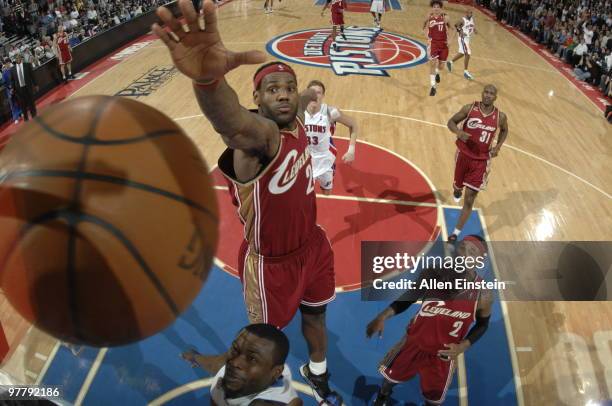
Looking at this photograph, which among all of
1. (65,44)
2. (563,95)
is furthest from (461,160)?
(65,44)

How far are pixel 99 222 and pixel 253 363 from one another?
4.83 ft

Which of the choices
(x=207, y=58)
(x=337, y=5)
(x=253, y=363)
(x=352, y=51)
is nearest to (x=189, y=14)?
(x=207, y=58)

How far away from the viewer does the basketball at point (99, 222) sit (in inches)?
59.6

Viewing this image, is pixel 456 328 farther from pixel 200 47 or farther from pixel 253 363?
pixel 200 47

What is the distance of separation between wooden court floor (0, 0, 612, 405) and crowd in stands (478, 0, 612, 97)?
0.68 metres

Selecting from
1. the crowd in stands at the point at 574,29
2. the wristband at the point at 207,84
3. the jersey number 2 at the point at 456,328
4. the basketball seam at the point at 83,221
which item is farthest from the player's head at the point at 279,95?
the crowd in stands at the point at 574,29

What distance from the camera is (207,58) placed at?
6.08 feet

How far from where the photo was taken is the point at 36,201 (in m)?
1.51

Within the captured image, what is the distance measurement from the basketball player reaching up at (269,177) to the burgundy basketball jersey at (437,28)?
7.55 metres

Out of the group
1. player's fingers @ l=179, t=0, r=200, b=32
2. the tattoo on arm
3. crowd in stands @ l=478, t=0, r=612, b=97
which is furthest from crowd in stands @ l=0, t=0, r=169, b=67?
crowd in stands @ l=478, t=0, r=612, b=97

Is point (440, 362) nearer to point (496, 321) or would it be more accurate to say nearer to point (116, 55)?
point (496, 321)

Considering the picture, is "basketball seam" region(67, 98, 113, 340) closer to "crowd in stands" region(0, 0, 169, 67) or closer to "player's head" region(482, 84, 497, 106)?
"player's head" region(482, 84, 497, 106)

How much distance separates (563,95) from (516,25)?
26.6 ft

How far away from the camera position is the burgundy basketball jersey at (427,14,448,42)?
10656 mm
